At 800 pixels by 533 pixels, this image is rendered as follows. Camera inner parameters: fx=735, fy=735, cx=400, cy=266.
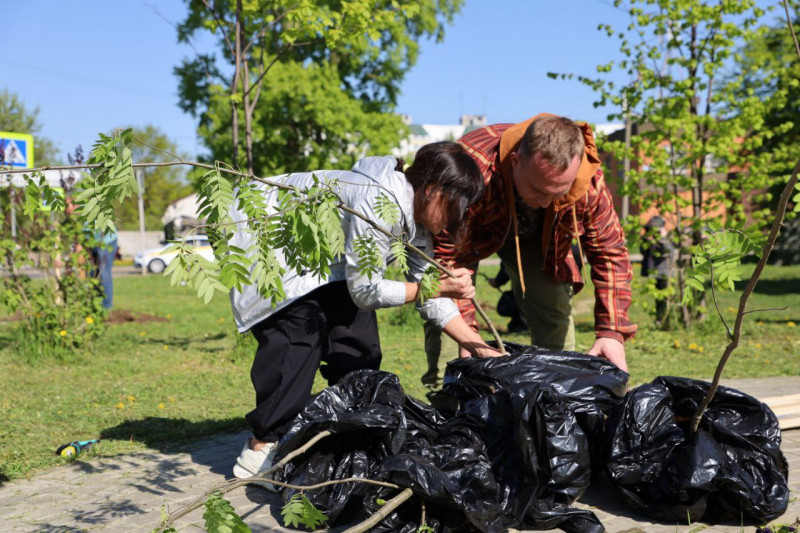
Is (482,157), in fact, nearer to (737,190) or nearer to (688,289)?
(688,289)

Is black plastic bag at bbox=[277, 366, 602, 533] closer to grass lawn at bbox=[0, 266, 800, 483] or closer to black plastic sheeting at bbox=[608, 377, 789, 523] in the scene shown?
black plastic sheeting at bbox=[608, 377, 789, 523]

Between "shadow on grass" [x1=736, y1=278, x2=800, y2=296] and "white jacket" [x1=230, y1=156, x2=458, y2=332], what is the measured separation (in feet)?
42.7

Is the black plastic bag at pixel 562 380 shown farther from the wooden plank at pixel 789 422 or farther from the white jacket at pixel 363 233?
the wooden plank at pixel 789 422

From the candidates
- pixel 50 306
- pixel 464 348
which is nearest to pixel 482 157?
pixel 464 348

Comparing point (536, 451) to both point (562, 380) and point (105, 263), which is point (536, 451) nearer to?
point (562, 380)

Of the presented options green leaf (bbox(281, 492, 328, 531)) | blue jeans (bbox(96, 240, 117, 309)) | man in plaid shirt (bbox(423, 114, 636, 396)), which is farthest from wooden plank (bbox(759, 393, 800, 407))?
blue jeans (bbox(96, 240, 117, 309))

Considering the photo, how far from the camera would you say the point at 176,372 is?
6.69 meters

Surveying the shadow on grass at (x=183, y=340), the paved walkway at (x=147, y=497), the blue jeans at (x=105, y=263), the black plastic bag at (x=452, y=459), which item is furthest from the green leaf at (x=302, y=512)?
the shadow on grass at (x=183, y=340)

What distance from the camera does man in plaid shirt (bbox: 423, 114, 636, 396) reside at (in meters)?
3.37

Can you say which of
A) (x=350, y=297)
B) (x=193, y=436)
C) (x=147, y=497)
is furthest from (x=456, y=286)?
(x=193, y=436)

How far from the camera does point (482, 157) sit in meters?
3.79

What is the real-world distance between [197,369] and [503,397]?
438 cm

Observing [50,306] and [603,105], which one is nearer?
[50,306]

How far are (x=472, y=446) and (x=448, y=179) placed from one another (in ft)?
3.72
